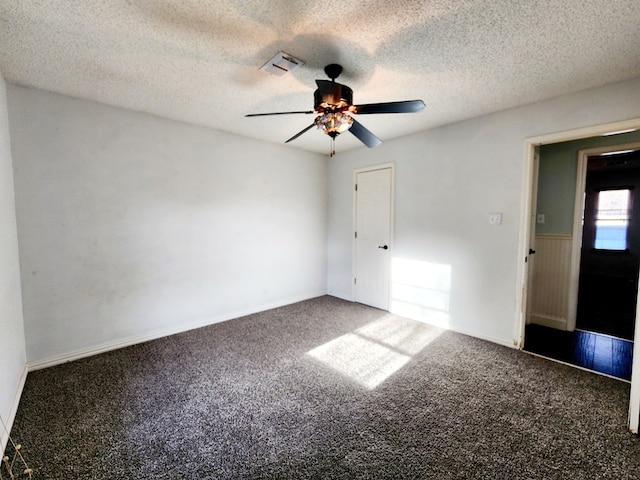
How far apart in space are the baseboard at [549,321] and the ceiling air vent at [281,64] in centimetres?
403

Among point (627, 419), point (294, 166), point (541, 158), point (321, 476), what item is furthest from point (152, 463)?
point (541, 158)

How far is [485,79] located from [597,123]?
1073 mm

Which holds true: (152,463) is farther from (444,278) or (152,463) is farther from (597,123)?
(597,123)

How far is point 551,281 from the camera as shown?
3486 mm

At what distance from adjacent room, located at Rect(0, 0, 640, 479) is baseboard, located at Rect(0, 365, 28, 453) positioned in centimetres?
3

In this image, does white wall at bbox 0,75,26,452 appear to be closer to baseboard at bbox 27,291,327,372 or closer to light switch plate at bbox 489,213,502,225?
baseboard at bbox 27,291,327,372

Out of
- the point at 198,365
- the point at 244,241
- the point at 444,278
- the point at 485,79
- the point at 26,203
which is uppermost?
the point at 485,79

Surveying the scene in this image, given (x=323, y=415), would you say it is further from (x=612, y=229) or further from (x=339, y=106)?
(x=612, y=229)

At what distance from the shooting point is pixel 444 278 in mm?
3455

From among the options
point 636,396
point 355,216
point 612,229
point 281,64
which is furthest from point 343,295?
point 612,229

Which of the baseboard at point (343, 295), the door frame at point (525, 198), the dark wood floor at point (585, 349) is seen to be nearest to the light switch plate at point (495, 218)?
the door frame at point (525, 198)

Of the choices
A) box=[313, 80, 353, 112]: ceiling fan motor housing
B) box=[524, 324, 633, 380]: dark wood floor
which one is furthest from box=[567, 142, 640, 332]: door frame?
box=[313, 80, 353, 112]: ceiling fan motor housing

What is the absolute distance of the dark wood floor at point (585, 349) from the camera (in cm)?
254

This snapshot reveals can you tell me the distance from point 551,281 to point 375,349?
8.07 ft
